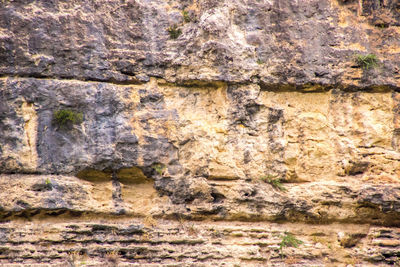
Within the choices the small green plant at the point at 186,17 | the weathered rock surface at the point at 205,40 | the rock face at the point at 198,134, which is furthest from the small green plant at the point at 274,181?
the small green plant at the point at 186,17

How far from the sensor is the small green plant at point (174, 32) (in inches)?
296

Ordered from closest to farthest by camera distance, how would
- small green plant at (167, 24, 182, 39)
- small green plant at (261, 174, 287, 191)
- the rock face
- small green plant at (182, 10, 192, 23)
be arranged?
the rock face, small green plant at (261, 174, 287, 191), small green plant at (167, 24, 182, 39), small green plant at (182, 10, 192, 23)

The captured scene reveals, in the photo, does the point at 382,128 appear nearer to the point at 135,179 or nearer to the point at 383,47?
the point at 383,47

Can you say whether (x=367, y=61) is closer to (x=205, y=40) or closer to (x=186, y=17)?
(x=205, y=40)

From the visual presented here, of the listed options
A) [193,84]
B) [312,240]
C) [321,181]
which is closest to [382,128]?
[321,181]

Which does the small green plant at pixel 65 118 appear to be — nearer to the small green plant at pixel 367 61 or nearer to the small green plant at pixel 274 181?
the small green plant at pixel 274 181

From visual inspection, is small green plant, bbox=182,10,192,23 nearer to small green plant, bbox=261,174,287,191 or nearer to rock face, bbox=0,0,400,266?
rock face, bbox=0,0,400,266

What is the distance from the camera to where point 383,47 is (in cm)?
776

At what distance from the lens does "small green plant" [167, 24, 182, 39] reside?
7.51 meters

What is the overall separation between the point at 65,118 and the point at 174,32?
7.01ft

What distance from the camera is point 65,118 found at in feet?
22.5

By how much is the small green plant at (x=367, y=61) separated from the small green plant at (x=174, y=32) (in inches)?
111

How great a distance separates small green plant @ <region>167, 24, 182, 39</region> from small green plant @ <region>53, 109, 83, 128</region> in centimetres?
191

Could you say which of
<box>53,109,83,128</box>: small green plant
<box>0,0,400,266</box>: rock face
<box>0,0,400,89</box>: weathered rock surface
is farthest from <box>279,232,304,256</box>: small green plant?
<box>53,109,83,128</box>: small green plant
